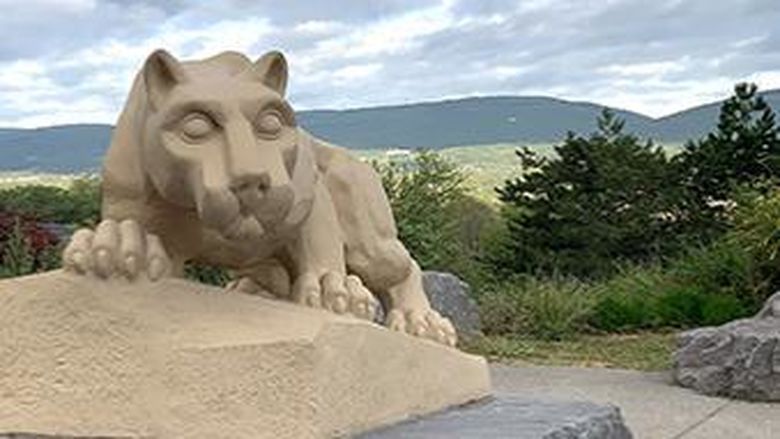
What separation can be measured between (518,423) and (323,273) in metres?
0.57

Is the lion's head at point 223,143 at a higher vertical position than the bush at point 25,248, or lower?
higher

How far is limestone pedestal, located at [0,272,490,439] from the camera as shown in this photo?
2.36 meters

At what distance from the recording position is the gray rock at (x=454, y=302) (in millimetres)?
9641

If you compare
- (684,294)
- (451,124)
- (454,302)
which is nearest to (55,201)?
(454,302)

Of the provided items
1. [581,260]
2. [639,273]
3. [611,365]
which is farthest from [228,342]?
[581,260]

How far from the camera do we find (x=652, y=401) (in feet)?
22.8

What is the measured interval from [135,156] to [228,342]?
0.49 metres

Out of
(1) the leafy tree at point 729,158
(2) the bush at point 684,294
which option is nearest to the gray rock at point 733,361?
(2) the bush at point 684,294

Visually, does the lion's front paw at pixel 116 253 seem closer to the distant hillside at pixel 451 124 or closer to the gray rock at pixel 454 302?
the gray rock at pixel 454 302

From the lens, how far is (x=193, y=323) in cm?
249

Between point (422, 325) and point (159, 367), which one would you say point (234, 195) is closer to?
point (159, 367)

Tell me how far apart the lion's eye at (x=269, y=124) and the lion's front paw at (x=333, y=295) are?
1.57 ft

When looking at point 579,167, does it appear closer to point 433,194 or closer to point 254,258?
point 433,194

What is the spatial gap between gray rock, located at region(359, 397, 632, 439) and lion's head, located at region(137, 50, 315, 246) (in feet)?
1.78
